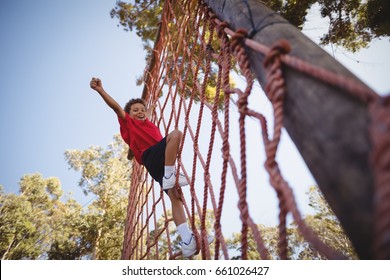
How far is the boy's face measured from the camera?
5.39 feet

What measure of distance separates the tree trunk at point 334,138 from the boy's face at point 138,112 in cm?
131

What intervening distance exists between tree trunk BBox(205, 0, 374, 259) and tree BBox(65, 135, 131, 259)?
9240mm

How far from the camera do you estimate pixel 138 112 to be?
5.49 ft

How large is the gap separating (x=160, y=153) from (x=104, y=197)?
33.5 feet

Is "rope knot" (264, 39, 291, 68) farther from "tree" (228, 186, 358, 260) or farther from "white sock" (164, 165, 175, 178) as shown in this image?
"tree" (228, 186, 358, 260)

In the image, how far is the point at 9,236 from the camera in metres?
10.6

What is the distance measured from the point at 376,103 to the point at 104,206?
Answer: 11.1 m

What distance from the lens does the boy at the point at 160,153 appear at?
3.73 feet

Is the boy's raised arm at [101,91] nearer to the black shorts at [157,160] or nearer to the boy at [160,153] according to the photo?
the boy at [160,153]

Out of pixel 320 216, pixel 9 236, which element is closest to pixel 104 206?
pixel 9 236

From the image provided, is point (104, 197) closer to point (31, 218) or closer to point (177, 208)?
point (31, 218)

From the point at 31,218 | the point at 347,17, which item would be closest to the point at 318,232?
the point at 347,17

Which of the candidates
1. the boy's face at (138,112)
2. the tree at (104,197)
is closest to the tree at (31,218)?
the tree at (104,197)
